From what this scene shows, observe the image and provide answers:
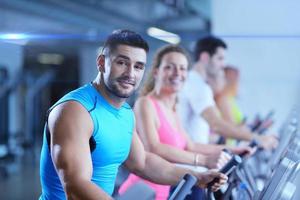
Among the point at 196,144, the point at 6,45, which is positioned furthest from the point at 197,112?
the point at 6,45

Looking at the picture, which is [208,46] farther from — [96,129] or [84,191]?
[84,191]

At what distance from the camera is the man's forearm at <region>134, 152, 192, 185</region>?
6.72ft

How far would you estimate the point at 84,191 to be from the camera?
1396mm

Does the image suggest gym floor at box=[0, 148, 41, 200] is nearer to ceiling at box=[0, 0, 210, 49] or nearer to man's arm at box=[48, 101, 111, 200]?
ceiling at box=[0, 0, 210, 49]

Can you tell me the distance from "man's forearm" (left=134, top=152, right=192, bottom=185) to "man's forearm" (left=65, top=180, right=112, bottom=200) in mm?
650

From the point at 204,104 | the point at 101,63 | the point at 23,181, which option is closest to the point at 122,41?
the point at 101,63

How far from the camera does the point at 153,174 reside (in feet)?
6.75

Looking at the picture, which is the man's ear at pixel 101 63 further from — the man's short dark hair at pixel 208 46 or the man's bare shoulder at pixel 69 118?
the man's short dark hair at pixel 208 46

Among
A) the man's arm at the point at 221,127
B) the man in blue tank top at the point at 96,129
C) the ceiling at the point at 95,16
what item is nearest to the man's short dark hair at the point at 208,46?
the man's arm at the point at 221,127

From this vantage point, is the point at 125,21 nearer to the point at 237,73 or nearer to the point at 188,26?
the point at 188,26

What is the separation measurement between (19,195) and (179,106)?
2.90 m

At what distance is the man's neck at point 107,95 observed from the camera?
63.9 inches

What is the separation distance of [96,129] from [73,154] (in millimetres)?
134

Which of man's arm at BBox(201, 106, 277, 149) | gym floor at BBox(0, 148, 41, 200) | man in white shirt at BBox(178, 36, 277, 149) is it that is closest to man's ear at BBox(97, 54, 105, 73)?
man in white shirt at BBox(178, 36, 277, 149)
